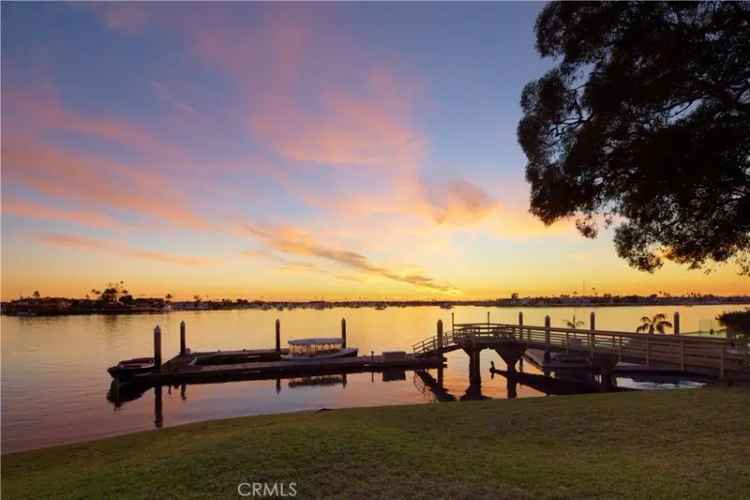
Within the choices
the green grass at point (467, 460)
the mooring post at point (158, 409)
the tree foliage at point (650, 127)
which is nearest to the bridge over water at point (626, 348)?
the green grass at point (467, 460)

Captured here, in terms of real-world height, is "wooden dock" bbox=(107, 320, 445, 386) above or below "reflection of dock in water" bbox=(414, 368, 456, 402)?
above

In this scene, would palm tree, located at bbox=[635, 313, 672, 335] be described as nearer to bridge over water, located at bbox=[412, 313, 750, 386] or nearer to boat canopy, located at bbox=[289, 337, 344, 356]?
bridge over water, located at bbox=[412, 313, 750, 386]

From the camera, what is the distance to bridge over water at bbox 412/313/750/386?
18.5 metres

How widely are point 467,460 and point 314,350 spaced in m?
34.2

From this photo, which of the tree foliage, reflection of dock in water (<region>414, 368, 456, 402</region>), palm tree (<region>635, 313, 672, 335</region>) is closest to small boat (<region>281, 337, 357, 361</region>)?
reflection of dock in water (<region>414, 368, 456, 402</region>)

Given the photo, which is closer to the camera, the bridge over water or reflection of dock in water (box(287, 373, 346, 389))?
the bridge over water

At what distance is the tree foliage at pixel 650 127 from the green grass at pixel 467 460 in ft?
16.7

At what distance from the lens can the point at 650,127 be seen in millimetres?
11453

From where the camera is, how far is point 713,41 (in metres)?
A: 10.6

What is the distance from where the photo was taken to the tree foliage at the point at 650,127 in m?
10.6

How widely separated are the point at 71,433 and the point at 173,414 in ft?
17.3

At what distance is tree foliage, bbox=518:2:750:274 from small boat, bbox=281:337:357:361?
30.3 m

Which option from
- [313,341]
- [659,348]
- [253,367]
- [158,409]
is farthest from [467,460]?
[313,341]

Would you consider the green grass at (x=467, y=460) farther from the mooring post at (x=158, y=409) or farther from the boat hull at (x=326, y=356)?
the boat hull at (x=326, y=356)
